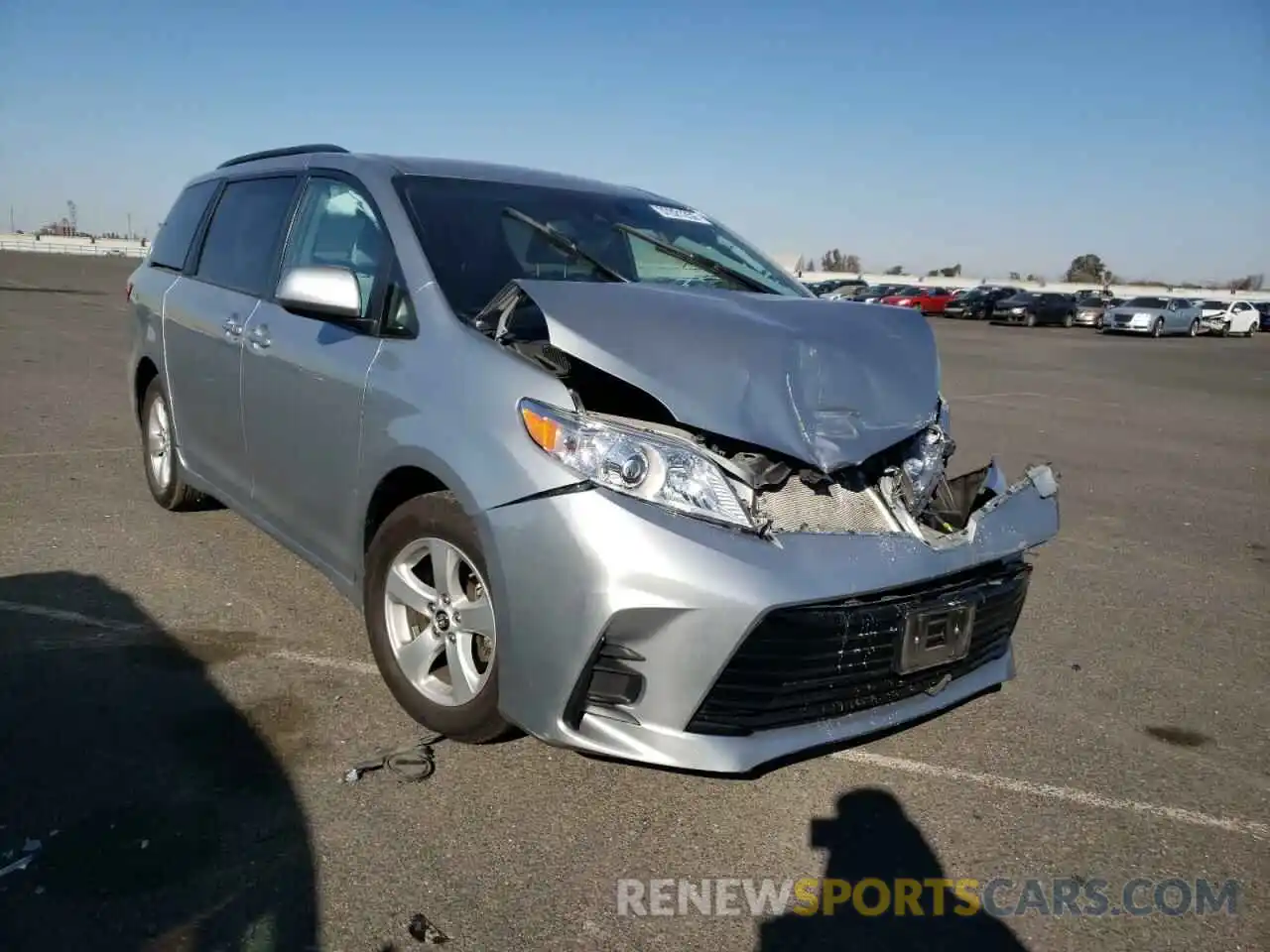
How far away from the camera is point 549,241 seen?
3832 millimetres

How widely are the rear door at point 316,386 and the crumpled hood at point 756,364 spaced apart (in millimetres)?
797

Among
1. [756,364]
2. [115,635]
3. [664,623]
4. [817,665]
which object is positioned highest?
[756,364]

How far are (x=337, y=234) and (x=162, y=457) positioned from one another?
2.30 metres

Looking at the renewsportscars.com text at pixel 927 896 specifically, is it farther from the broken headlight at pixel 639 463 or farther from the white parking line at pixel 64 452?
the white parking line at pixel 64 452

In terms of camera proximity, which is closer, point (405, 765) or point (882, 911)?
point (882, 911)

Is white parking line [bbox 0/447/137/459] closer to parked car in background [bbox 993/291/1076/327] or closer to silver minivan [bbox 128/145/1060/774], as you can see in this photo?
silver minivan [bbox 128/145/1060/774]

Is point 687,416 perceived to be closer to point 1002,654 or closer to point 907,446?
point 907,446

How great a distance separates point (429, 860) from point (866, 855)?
3.83 feet

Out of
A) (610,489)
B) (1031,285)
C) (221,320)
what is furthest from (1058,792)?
(1031,285)

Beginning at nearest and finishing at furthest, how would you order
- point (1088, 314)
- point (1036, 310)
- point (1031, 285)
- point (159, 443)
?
1. point (159, 443)
2. point (1036, 310)
3. point (1088, 314)
4. point (1031, 285)

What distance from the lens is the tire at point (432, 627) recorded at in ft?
9.47

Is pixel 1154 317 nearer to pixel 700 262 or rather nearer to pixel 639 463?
pixel 700 262

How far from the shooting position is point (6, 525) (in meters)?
5.15

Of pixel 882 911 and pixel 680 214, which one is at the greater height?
pixel 680 214
